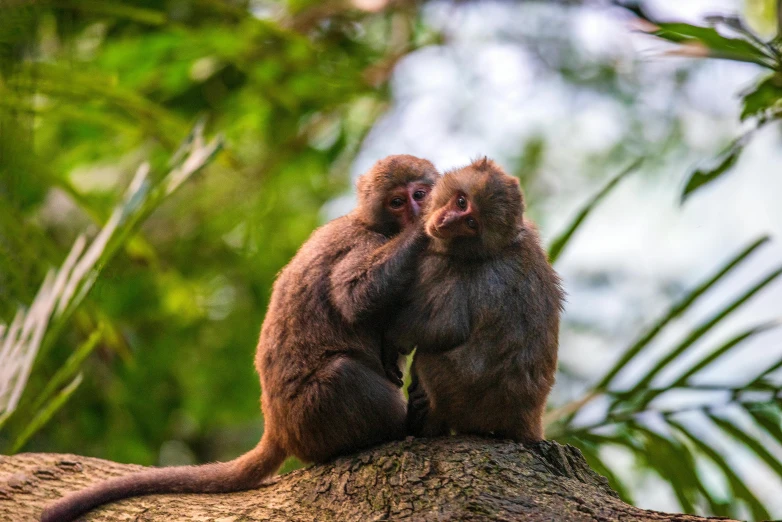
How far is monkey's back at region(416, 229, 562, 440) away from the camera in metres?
3.68

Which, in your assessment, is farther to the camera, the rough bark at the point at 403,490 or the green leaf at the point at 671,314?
the green leaf at the point at 671,314

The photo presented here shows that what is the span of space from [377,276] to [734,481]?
81.4 inches

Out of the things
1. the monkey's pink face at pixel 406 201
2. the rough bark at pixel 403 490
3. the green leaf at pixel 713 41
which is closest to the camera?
the rough bark at pixel 403 490

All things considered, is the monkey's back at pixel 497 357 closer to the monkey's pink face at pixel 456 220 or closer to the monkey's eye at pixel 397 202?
the monkey's pink face at pixel 456 220

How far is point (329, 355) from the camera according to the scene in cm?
407

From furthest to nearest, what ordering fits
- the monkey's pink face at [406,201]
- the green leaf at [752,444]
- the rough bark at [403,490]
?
the monkey's pink face at [406,201]
the green leaf at [752,444]
the rough bark at [403,490]

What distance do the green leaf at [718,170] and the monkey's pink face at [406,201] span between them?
1.32 meters

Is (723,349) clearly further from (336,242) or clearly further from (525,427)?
(336,242)

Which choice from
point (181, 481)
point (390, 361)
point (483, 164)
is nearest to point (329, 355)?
point (390, 361)

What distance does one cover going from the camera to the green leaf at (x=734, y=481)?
407 cm

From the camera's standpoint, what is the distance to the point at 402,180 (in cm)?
450

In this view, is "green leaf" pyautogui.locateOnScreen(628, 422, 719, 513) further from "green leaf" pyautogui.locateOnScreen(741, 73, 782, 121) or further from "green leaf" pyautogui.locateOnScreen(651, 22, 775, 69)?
"green leaf" pyautogui.locateOnScreen(651, 22, 775, 69)

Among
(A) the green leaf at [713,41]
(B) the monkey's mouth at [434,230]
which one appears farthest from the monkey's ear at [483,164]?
(A) the green leaf at [713,41]

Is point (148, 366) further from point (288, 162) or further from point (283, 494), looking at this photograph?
point (283, 494)
